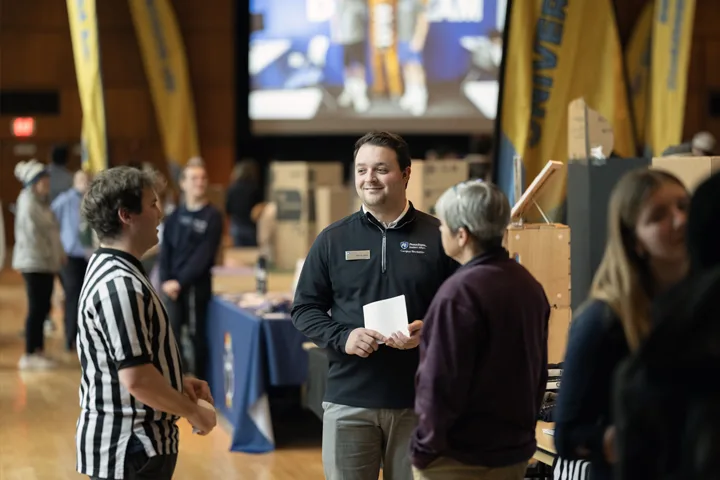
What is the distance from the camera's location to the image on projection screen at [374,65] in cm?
1377

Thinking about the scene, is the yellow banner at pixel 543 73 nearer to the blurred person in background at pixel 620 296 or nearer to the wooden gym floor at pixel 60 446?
the wooden gym floor at pixel 60 446

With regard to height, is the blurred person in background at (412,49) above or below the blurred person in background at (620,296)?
above

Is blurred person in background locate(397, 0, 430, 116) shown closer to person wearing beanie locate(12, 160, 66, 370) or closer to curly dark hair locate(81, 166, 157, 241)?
person wearing beanie locate(12, 160, 66, 370)

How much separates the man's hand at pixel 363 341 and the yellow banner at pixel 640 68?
8.01 meters

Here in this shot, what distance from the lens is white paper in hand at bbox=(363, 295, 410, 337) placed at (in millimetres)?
3037

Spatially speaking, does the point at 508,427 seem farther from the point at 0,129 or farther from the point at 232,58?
the point at 0,129

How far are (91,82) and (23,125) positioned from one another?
596 centimetres

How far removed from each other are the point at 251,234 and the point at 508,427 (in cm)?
886

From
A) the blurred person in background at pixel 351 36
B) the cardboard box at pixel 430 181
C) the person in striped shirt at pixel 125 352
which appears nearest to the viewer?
the person in striped shirt at pixel 125 352

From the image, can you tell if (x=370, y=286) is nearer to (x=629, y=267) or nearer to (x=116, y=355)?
(x=116, y=355)

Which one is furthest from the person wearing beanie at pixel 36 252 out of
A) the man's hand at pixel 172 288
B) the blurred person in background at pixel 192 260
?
the man's hand at pixel 172 288

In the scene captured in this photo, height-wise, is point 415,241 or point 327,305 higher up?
point 415,241

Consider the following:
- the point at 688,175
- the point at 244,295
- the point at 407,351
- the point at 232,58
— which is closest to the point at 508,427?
the point at 407,351

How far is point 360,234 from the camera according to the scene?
3201 millimetres
